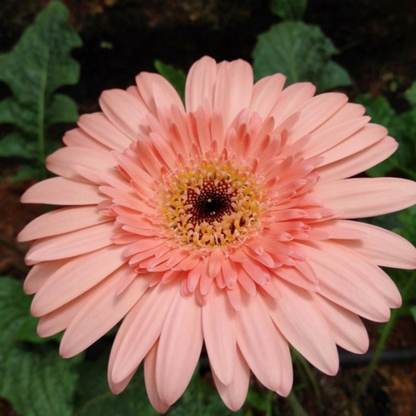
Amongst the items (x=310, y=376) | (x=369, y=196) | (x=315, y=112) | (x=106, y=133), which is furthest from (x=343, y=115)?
(x=310, y=376)

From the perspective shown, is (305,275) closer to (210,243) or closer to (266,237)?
(266,237)

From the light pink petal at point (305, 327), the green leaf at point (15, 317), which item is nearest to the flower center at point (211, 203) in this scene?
the light pink petal at point (305, 327)

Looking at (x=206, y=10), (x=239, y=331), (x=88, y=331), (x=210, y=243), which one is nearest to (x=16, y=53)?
(x=206, y=10)

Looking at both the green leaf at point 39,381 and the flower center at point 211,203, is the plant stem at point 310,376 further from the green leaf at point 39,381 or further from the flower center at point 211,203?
the green leaf at point 39,381

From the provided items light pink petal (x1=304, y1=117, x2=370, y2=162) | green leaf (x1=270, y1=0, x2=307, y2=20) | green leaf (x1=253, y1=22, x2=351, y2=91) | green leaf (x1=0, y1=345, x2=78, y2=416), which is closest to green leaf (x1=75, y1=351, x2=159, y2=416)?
green leaf (x1=0, y1=345, x2=78, y2=416)

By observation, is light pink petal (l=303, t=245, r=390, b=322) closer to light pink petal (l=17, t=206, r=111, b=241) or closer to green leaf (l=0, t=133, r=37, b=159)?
light pink petal (l=17, t=206, r=111, b=241)

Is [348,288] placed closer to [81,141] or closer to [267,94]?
[267,94]
